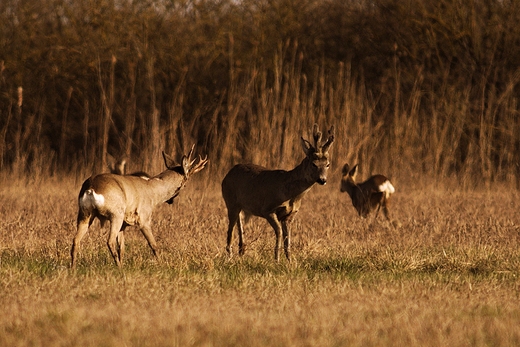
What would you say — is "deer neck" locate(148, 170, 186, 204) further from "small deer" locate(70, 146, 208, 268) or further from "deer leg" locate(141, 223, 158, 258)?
"deer leg" locate(141, 223, 158, 258)

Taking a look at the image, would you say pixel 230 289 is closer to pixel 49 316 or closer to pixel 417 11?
pixel 49 316

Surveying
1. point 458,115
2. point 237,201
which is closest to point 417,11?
point 458,115

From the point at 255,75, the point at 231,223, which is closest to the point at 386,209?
A: the point at 231,223

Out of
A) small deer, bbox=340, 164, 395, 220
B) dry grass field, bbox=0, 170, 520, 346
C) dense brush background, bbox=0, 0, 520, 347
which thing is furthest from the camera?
small deer, bbox=340, 164, 395, 220

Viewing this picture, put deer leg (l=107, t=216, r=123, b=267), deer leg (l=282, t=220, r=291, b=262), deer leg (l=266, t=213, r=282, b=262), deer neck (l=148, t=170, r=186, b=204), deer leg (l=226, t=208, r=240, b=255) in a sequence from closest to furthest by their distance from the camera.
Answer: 1. deer leg (l=107, t=216, r=123, b=267)
2. deer leg (l=266, t=213, r=282, b=262)
3. deer leg (l=282, t=220, r=291, b=262)
4. deer neck (l=148, t=170, r=186, b=204)
5. deer leg (l=226, t=208, r=240, b=255)

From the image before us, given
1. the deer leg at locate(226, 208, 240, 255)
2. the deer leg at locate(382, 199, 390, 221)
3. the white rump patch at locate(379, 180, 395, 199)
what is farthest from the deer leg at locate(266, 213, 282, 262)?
the white rump patch at locate(379, 180, 395, 199)

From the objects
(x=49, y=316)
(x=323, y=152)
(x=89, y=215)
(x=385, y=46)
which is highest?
(x=385, y=46)

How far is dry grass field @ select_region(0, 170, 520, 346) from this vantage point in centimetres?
568

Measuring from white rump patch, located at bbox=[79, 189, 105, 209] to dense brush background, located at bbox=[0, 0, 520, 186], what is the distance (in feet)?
28.8

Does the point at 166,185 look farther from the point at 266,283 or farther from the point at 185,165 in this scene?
the point at 266,283

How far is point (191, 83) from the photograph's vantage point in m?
20.8

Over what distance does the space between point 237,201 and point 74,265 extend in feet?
8.17

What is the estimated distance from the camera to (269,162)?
1631 centimetres

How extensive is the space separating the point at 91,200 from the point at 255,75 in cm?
985
